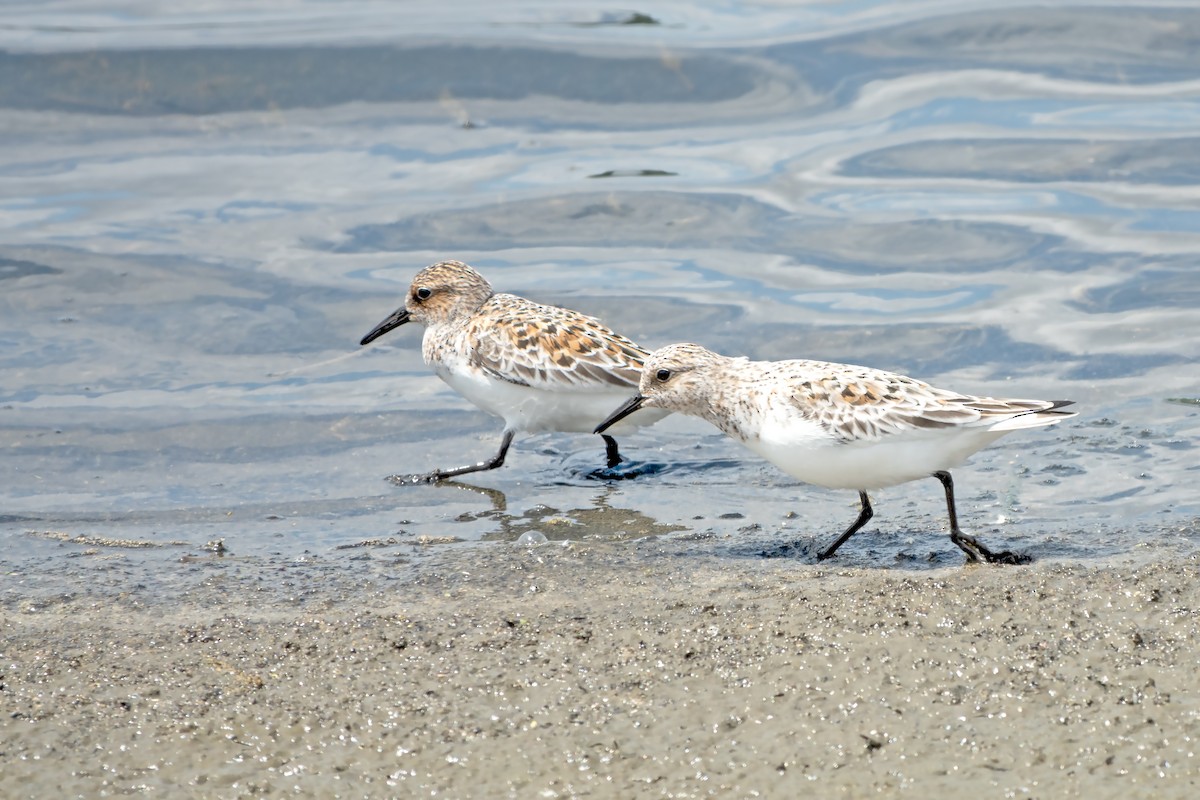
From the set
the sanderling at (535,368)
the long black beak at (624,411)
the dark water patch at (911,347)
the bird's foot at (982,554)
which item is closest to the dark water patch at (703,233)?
the dark water patch at (911,347)

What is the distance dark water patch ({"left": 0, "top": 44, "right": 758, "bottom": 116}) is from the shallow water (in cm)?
4

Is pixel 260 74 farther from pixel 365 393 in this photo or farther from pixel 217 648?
pixel 217 648

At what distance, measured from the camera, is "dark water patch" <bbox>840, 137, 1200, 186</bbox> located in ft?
44.5

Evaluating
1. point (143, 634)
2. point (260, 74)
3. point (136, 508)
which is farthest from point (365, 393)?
point (260, 74)

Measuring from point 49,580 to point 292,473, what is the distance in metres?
2.46

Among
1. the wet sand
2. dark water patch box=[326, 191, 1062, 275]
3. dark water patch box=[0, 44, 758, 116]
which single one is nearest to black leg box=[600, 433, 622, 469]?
the wet sand

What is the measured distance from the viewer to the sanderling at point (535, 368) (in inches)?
336

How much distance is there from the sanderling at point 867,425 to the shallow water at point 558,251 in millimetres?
465

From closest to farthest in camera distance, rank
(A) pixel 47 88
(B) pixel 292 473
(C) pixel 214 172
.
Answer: (B) pixel 292 473 < (C) pixel 214 172 < (A) pixel 47 88

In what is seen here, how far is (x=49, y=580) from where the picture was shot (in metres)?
6.40

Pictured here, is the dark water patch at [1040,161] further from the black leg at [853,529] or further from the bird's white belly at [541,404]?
the black leg at [853,529]

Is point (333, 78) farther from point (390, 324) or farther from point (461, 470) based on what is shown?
point (461, 470)

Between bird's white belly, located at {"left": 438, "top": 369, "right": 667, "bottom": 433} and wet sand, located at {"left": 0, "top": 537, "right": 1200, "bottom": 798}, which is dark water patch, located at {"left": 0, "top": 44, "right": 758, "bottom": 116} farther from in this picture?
wet sand, located at {"left": 0, "top": 537, "right": 1200, "bottom": 798}

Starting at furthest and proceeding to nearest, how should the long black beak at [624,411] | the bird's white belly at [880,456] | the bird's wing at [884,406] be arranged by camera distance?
the long black beak at [624,411] < the bird's white belly at [880,456] < the bird's wing at [884,406]
